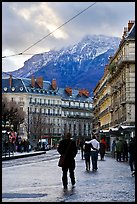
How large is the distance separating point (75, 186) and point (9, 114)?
58232 millimetres

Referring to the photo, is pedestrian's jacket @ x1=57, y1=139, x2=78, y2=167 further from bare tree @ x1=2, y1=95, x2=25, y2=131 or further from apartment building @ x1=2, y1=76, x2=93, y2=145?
apartment building @ x1=2, y1=76, x2=93, y2=145

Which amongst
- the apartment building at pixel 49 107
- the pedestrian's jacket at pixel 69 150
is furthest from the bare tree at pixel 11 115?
the pedestrian's jacket at pixel 69 150

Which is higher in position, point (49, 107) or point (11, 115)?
point (49, 107)

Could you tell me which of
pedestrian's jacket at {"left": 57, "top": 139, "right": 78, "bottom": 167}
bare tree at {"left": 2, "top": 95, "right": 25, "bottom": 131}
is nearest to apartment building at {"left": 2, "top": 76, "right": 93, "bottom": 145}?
bare tree at {"left": 2, "top": 95, "right": 25, "bottom": 131}

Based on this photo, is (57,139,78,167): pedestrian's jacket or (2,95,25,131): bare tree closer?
(57,139,78,167): pedestrian's jacket

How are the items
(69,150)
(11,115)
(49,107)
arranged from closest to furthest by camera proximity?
(69,150), (11,115), (49,107)

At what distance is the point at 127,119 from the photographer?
68.4 m

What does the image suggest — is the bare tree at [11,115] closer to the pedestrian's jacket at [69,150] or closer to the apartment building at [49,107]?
the apartment building at [49,107]

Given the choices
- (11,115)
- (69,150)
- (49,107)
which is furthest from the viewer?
(49,107)

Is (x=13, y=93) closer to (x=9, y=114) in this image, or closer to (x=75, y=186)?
(x=9, y=114)

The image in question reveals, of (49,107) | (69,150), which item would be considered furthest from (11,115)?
(49,107)

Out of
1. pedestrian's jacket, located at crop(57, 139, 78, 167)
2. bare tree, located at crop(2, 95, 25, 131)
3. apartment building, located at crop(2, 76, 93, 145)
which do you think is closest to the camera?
pedestrian's jacket, located at crop(57, 139, 78, 167)

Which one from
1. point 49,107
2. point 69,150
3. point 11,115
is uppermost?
point 49,107

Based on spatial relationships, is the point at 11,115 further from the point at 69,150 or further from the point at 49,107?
the point at 49,107
